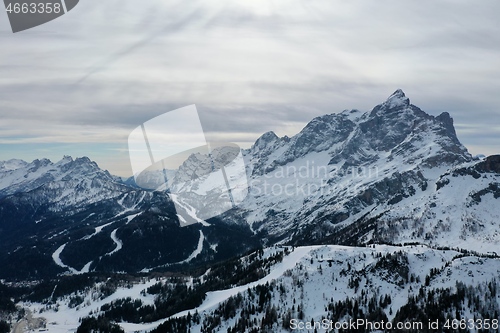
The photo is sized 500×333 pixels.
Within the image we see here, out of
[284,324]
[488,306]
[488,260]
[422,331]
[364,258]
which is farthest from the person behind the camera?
[364,258]

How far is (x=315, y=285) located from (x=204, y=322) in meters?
47.6

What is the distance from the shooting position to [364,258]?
18888 centimetres

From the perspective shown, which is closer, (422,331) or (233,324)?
(422,331)

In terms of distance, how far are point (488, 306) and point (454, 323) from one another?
55.5ft

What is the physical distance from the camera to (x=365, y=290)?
166 m

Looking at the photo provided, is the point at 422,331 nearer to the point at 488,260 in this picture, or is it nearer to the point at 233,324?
the point at 488,260

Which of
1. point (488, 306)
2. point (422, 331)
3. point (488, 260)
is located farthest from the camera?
point (488, 260)

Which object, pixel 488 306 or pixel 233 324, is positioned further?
pixel 233 324

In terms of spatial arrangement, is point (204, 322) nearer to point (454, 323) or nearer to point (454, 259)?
point (454, 323)

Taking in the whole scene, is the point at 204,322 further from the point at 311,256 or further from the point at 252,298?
the point at 311,256

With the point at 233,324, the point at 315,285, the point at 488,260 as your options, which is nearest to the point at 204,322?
the point at 233,324

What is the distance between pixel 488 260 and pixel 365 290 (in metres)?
51.6

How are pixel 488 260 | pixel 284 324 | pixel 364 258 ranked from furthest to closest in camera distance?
pixel 364 258 → pixel 488 260 → pixel 284 324

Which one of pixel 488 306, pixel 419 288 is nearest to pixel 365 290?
pixel 419 288
